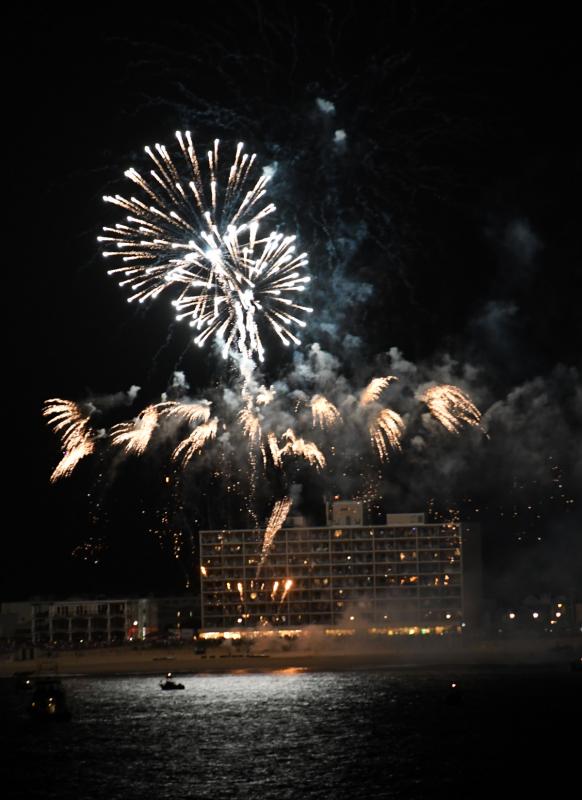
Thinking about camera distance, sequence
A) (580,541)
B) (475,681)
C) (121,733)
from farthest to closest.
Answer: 1. (580,541)
2. (475,681)
3. (121,733)

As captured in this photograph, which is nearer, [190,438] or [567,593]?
[190,438]

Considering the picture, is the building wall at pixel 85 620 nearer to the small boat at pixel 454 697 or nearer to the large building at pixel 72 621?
the large building at pixel 72 621

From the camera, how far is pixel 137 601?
197 metres

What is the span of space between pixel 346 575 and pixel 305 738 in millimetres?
68252

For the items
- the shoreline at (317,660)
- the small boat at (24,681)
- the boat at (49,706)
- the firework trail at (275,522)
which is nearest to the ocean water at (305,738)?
the boat at (49,706)

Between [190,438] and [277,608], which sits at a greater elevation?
[190,438]

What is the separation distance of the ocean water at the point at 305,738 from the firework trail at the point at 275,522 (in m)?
22.6

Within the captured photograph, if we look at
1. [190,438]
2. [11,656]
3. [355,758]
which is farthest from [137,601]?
[355,758]

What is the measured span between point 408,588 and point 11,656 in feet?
167

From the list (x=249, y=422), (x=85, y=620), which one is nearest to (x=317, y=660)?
(x=85, y=620)

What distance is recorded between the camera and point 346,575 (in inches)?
6900

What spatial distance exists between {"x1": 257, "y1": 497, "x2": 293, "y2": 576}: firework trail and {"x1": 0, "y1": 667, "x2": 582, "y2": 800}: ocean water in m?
22.6

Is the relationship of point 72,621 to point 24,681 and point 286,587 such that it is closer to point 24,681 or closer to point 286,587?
point 286,587

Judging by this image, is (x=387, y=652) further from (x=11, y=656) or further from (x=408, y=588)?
(x=11, y=656)
